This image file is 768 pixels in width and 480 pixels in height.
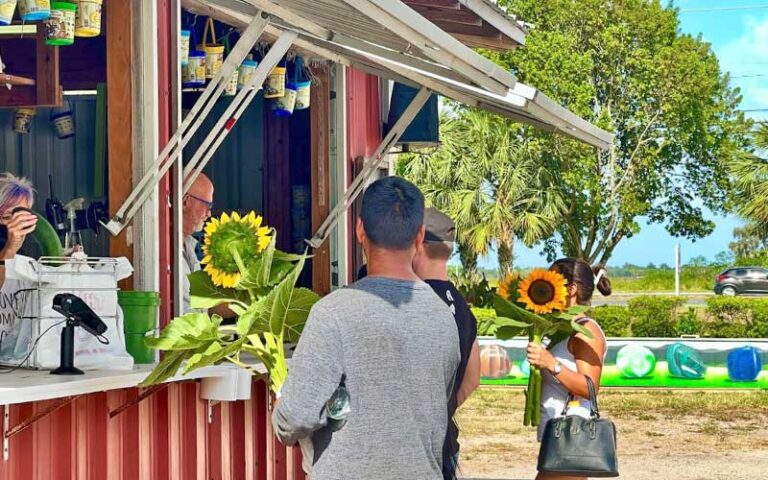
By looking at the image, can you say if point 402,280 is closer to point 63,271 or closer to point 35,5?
point 63,271

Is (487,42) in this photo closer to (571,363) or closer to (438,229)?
(571,363)

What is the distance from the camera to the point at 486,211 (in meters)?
29.2

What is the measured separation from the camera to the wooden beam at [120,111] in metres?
4.39

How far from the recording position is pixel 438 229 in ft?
13.4

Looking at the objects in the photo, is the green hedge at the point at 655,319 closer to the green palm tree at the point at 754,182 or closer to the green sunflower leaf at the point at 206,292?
the green palm tree at the point at 754,182

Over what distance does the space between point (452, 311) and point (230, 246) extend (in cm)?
68

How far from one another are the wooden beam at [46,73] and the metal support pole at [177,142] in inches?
26.2

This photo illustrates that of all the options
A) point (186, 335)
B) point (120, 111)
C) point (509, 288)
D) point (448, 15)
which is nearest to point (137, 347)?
point (120, 111)

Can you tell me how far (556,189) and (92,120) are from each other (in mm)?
25281

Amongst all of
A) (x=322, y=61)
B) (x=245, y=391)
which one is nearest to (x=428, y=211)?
(x=245, y=391)

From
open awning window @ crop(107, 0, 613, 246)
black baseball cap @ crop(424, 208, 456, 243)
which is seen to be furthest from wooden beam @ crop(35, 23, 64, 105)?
black baseball cap @ crop(424, 208, 456, 243)

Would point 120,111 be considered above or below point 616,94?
below

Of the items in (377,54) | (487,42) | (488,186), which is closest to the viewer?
(377,54)

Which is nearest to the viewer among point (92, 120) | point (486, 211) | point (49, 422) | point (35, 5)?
point (49, 422)
